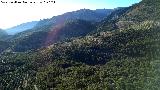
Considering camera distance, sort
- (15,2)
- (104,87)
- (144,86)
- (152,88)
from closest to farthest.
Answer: (15,2) → (152,88) → (144,86) → (104,87)

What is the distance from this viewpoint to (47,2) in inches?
1767

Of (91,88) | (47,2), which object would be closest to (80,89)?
(91,88)

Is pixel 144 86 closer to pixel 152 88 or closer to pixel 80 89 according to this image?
pixel 152 88

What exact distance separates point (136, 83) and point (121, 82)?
10.1 m

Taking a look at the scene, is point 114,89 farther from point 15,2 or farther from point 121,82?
point 15,2

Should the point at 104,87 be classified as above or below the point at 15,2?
below

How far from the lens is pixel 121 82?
656ft

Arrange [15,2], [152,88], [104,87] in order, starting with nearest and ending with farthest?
[15,2] → [152,88] → [104,87]

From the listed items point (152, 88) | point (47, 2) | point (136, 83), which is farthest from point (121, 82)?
point (47, 2)

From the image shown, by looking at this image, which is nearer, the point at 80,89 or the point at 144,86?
the point at 144,86

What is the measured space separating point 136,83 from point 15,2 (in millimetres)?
155106

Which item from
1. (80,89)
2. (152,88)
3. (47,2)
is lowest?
(80,89)

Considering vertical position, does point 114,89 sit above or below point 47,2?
below

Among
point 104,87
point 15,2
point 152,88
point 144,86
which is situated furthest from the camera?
point 104,87
